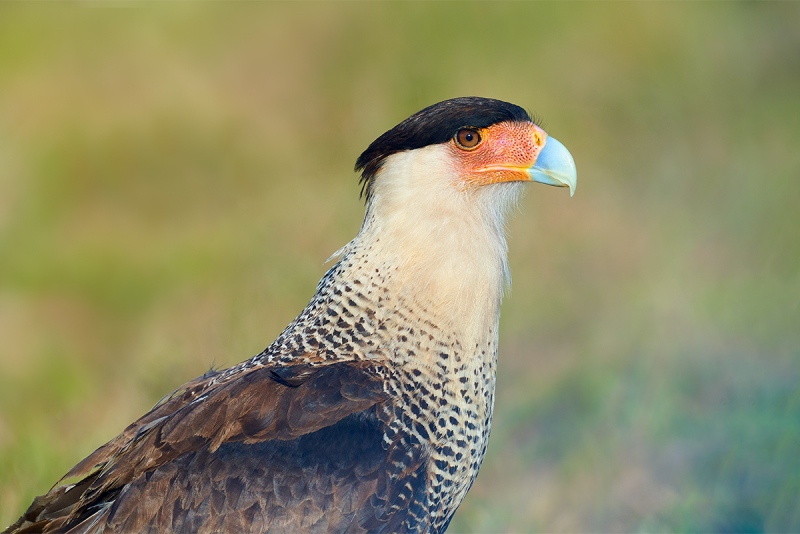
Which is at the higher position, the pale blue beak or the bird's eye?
the bird's eye

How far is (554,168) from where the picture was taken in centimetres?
345

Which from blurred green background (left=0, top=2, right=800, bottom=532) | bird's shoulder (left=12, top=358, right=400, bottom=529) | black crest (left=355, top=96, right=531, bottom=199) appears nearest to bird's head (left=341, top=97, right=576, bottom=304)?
black crest (left=355, top=96, right=531, bottom=199)

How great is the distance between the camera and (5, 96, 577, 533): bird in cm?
306

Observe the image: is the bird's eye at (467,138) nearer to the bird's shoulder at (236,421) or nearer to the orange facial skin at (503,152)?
the orange facial skin at (503,152)

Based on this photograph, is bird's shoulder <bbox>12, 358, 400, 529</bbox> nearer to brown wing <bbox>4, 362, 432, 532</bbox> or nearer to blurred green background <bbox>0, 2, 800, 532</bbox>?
brown wing <bbox>4, 362, 432, 532</bbox>

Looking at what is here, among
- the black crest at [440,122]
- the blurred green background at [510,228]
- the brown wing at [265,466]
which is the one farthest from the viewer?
the blurred green background at [510,228]

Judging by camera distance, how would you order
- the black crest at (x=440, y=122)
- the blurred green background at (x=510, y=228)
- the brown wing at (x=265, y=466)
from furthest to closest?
the blurred green background at (x=510, y=228), the black crest at (x=440, y=122), the brown wing at (x=265, y=466)

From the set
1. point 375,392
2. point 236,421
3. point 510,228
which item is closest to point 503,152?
point 375,392

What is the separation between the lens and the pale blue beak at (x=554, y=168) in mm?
3441

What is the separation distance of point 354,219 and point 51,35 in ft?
19.6

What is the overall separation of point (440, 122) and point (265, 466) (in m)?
1.22

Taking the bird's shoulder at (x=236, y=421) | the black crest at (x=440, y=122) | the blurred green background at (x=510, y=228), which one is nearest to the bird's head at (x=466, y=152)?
the black crest at (x=440, y=122)

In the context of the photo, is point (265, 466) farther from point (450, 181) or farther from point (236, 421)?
point (450, 181)

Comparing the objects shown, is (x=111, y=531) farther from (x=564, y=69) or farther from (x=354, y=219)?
(x=564, y=69)
